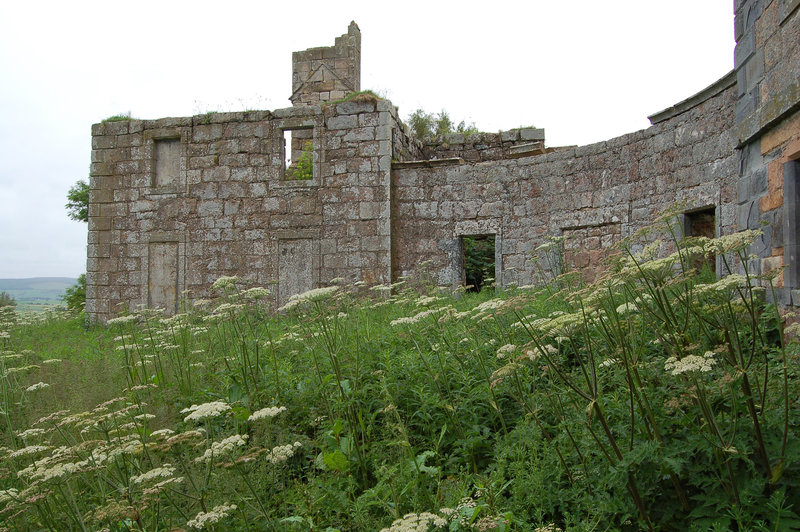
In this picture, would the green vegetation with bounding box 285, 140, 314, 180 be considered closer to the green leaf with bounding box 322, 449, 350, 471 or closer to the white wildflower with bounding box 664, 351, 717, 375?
the green leaf with bounding box 322, 449, 350, 471

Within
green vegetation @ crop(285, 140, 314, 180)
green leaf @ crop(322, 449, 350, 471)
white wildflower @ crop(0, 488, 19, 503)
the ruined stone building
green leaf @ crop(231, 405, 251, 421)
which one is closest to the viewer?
white wildflower @ crop(0, 488, 19, 503)

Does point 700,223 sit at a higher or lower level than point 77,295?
higher

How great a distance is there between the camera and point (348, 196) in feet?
37.6

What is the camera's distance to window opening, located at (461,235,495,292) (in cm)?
1330

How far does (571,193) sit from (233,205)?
6.76m

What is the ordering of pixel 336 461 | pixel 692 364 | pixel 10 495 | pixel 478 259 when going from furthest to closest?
1. pixel 478 259
2. pixel 336 461
3. pixel 10 495
4. pixel 692 364

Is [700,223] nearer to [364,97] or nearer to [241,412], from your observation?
[364,97]

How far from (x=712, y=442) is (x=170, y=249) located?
11.7 m

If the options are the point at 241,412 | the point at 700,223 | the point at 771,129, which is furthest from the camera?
the point at 700,223

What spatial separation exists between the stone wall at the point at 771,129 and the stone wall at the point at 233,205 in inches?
264

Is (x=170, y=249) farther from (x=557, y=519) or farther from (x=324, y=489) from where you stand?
(x=557, y=519)

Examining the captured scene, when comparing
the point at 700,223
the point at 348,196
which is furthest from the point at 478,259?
the point at 700,223

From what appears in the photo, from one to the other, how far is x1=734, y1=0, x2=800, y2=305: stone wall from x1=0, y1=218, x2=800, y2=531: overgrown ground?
49cm

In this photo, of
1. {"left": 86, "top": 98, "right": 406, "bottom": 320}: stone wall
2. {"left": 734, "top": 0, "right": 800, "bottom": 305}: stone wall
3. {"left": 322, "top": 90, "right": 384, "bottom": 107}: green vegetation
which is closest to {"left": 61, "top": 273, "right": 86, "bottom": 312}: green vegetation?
{"left": 86, "top": 98, "right": 406, "bottom": 320}: stone wall
